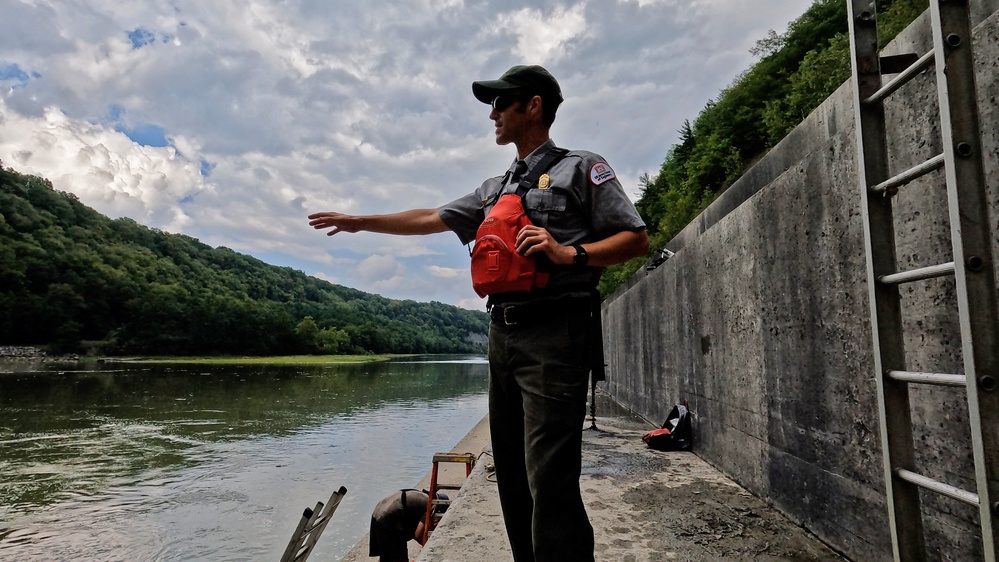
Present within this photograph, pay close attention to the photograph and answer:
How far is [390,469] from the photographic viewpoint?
46.5 feet

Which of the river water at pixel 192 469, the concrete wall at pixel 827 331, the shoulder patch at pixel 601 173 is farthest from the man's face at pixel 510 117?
the river water at pixel 192 469

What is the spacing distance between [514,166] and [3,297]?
299 ft

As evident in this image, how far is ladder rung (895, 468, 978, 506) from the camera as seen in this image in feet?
3.93

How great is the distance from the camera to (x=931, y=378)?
128 centimetres

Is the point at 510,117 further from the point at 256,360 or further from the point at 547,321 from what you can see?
the point at 256,360

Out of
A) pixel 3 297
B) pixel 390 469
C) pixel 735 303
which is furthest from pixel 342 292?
pixel 735 303

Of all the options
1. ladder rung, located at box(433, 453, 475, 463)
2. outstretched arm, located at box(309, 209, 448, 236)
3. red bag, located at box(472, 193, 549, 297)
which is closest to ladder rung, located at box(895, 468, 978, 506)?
red bag, located at box(472, 193, 549, 297)

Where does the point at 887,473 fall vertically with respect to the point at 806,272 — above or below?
below

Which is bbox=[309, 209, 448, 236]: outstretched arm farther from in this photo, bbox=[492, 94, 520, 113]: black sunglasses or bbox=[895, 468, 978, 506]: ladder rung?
bbox=[895, 468, 978, 506]: ladder rung

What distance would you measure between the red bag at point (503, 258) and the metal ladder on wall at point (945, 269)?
0.99 metres

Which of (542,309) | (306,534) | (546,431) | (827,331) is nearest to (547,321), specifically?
(542,309)

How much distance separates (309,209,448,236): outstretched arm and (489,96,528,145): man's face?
46 centimetres

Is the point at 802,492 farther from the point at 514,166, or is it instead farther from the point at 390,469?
the point at 390,469

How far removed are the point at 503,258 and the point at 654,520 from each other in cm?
225
